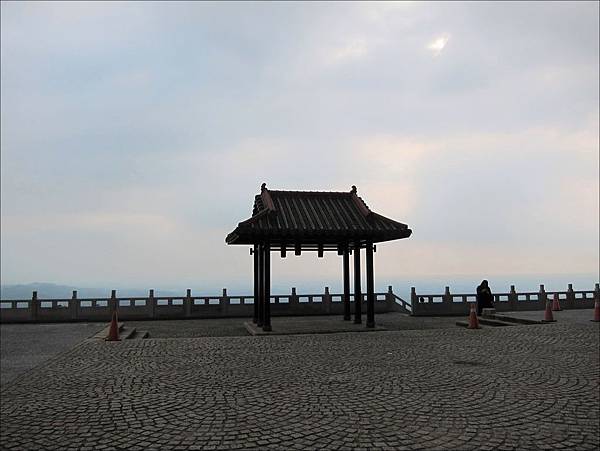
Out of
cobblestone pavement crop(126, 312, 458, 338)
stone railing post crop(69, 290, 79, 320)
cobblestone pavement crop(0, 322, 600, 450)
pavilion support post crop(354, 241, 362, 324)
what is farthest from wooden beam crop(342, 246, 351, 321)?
stone railing post crop(69, 290, 79, 320)

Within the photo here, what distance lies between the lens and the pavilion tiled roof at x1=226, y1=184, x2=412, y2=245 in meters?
17.9

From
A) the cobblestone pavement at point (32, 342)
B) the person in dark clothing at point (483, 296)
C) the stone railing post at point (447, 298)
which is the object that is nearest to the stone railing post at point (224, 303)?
the cobblestone pavement at point (32, 342)

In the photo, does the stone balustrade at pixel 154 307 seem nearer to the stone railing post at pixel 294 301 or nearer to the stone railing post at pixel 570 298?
the stone railing post at pixel 294 301

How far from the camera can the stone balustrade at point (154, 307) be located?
2577 centimetres

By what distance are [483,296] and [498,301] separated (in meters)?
5.55

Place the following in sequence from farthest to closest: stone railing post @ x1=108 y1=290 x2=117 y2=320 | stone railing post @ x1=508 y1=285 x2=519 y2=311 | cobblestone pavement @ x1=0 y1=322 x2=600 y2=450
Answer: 1. stone railing post @ x1=508 y1=285 x2=519 y2=311
2. stone railing post @ x1=108 y1=290 x2=117 y2=320
3. cobblestone pavement @ x1=0 y1=322 x2=600 y2=450

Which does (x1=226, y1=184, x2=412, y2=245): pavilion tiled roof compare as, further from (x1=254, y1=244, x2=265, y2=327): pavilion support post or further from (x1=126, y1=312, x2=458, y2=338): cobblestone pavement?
(x1=126, y1=312, x2=458, y2=338): cobblestone pavement

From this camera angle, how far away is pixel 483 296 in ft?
78.2

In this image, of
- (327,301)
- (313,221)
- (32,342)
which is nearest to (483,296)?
(327,301)

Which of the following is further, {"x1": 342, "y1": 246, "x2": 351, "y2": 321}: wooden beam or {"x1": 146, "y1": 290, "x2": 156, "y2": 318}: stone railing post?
{"x1": 146, "y1": 290, "x2": 156, "y2": 318}: stone railing post

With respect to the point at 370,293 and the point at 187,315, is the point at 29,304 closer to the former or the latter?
the point at 187,315

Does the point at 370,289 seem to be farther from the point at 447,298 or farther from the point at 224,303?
the point at 224,303

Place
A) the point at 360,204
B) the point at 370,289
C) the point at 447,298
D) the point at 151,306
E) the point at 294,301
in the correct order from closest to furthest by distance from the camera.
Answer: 1. the point at 370,289
2. the point at 360,204
3. the point at 151,306
4. the point at 294,301
5. the point at 447,298

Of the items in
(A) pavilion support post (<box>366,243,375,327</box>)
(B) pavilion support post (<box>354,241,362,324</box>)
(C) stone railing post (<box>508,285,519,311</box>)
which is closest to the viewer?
(A) pavilion support post (<box>366,243,375,327</box>)
